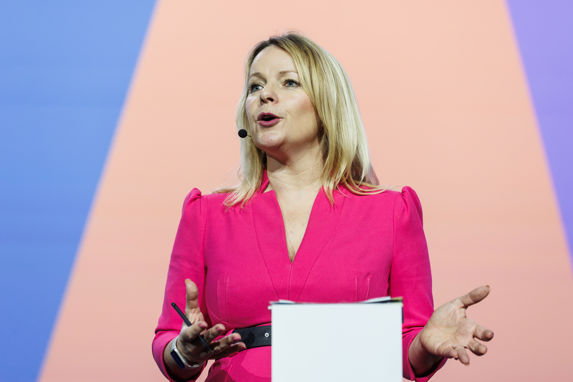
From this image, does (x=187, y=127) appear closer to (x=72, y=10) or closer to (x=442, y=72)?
(x=72, y=10)

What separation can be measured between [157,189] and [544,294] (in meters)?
1.21

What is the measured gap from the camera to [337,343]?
1124 millimetres

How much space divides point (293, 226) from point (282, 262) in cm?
13

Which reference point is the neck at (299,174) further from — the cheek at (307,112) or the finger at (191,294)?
the finger at (191,294)

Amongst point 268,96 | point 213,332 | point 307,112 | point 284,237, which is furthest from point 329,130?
point 213,332

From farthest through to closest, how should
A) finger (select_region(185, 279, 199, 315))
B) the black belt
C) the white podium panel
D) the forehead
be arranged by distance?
the forehead, the black belt, finger (select_region(185, 279, 199, 315)), the white podium panel

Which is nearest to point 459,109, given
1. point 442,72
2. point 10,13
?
point 442,72

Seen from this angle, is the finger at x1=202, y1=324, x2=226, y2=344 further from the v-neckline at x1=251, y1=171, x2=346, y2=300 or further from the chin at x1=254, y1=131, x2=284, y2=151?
the chin at x1=254, y1=131, x2=284, y2=151

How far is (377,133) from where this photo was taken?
7.83 ft

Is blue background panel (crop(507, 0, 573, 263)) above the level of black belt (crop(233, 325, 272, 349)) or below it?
above

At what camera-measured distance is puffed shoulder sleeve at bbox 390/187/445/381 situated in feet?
5.54

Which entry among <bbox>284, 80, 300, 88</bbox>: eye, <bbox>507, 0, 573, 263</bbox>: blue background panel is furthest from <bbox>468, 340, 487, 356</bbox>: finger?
<bbox>507, 0, 573, 263</bbox>: blue background panel

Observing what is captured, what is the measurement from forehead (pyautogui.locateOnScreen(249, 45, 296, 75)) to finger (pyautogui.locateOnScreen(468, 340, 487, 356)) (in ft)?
2.74

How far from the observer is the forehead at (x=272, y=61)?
71.7 inches
